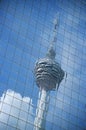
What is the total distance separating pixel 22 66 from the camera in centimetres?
8394

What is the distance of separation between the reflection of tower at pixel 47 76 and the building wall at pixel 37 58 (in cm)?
130

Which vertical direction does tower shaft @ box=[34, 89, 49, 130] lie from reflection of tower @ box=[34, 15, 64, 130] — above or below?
below

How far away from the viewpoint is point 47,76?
95.8 m

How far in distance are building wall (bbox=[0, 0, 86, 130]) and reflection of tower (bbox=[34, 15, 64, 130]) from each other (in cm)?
130

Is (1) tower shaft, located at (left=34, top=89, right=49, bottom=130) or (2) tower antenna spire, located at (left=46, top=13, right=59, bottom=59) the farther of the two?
(2) tower antenna spire, located at (left=46, top=13, right=59, bottom=59)

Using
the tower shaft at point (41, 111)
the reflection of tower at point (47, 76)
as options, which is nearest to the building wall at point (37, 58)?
the tower shaft at point (41, 111)

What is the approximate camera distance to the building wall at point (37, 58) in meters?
76.7

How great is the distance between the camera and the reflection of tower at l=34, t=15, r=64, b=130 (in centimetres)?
8150

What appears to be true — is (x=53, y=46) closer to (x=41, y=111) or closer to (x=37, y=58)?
(x=37, y=58)

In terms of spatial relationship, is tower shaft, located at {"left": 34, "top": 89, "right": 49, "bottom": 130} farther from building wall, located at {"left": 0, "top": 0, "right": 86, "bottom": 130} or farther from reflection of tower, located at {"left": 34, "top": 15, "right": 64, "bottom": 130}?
building wall, located at {"left": 0, "top": 0, "right": 86, "bottom": 130}

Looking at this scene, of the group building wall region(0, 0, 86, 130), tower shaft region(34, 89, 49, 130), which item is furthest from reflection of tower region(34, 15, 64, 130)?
building wall region(0, 0, 86, 130)

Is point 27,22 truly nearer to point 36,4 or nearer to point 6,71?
point 36,4

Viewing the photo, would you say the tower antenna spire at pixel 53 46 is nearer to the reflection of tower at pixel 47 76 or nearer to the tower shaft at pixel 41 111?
the reflection of tower at pixel 47 76

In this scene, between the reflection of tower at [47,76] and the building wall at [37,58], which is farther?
the reflection of tower at [47,76]
